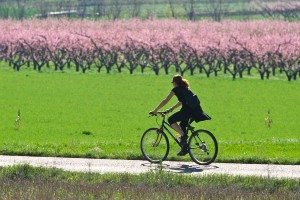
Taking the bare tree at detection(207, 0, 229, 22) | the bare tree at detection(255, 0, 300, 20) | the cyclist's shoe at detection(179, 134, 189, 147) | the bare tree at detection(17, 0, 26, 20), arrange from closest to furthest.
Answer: the cyclist's shoe at detection(179, 134, 189, 147), the bare tree at detection(207, 0, 229, 22), the bare tree at detection(17, 0, 26, 20), the bare tree at detection(255, 0, 300, 20)

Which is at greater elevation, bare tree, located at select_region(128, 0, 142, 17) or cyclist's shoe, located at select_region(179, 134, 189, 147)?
bare tree, located at select_region(128, 0, 142, 17)

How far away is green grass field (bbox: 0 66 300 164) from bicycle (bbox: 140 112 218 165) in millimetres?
504

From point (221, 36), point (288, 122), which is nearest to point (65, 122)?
point (288, 122)

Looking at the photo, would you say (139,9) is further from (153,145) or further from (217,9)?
(153,145)

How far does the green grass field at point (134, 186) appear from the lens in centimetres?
1444

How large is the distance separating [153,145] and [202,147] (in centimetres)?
126

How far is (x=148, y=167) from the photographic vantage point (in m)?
19.6

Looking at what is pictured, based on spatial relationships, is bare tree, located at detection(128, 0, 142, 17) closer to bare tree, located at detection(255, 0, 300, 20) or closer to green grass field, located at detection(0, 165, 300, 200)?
bare tree, located at detection(255, 0, 300, 20)

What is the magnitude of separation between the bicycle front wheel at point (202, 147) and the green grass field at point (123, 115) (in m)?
0.81

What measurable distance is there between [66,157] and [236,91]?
139 ft

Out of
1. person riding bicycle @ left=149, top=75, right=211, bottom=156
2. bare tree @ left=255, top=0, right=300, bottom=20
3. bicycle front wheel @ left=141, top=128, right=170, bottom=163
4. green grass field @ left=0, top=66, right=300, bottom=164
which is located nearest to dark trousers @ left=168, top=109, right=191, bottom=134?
person riding bicycle @ left=149, top=75, right=211, bottom=156

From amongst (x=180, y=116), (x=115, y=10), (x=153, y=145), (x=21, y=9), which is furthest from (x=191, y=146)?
(x=21, y=9)

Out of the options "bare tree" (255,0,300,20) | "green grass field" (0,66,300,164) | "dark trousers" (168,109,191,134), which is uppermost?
"bare tree" (255,0,300,20)

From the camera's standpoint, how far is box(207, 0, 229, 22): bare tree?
16725 centimetres
